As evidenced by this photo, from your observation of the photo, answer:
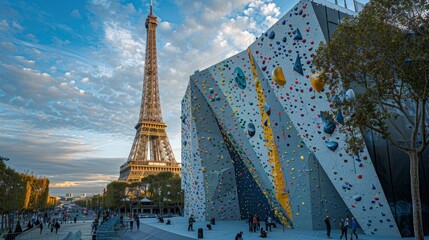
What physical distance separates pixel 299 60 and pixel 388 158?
7161 millimetres

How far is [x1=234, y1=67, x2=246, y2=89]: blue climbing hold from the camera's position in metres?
23.4

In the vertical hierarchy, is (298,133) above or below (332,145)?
above

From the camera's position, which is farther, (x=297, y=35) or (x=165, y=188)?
(x=165, y=188)

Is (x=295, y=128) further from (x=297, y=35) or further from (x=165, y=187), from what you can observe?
(x=165, y=187)

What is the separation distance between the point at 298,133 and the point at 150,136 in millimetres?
70665

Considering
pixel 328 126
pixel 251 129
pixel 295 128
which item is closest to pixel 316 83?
pixel 328 126

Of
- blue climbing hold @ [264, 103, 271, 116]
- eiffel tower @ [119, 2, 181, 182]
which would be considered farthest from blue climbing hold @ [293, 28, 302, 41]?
eiffel tower @ [119, 2, 181, 182]

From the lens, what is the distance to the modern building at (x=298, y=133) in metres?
17.1

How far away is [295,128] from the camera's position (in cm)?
1942

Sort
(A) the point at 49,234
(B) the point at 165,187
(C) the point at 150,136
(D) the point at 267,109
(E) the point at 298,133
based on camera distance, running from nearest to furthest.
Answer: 1. (E) the point at 298,133
2. (D) the point at 267,109
3. (A) the point at 49,234
4. (B) the point at 165,187
5. (C) the point at 150,136

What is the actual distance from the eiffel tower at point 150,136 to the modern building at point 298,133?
5915cm

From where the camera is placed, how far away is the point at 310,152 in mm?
19094

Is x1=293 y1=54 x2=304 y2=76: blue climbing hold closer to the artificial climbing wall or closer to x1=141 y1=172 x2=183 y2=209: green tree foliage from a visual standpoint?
the artificial climbing wall

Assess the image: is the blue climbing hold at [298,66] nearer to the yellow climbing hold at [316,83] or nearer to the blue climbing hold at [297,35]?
the yellow climbing hold at [316,83]
